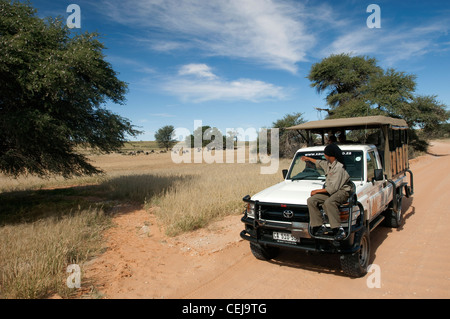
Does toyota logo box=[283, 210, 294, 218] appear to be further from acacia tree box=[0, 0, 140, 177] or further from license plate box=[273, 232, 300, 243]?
acacia tree box=[0, 0, 140, 177]

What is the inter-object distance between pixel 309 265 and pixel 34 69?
7968 millimetres

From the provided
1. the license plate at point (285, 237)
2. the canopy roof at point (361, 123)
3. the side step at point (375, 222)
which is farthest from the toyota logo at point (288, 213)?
the canopy roof at point (361, 123)

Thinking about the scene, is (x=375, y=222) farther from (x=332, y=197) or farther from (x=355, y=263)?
(x=332, y=197)

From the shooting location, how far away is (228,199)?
897cm

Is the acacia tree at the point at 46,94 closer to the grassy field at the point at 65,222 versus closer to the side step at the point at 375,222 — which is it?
the grassy field at the point at 65,222

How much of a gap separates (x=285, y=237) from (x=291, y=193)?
78 cm

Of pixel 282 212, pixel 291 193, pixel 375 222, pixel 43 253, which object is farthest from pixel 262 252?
pixel 43 253

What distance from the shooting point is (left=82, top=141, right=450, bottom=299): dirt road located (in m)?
3.84

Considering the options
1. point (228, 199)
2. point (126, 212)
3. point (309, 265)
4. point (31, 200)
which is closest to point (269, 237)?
point (309, 265)

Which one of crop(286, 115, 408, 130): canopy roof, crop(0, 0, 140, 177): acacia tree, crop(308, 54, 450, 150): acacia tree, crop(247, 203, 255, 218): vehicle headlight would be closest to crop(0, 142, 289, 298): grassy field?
crop(0, 0, 140, 177): acacia tree

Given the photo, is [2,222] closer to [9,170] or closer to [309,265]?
[9,170]

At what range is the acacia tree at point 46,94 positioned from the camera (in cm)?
694

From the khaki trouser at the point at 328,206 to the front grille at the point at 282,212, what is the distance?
0.15m

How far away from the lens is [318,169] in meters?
5.73
